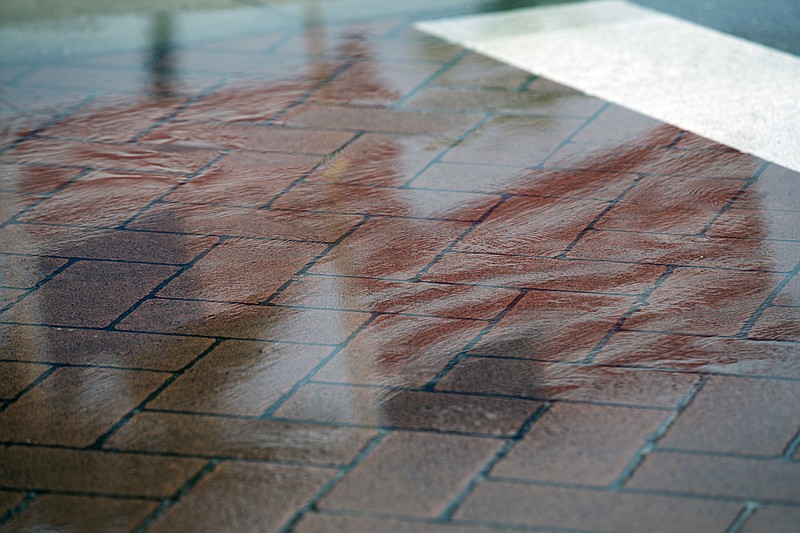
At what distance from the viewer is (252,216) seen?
3.77m

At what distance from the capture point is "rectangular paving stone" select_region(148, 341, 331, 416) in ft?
Answer: 8.77

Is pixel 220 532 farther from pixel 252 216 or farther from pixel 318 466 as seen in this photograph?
pixel 252 216

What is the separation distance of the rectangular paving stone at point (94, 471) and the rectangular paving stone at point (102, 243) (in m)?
1.03

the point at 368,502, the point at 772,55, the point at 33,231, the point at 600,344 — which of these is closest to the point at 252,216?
the point at 33,231

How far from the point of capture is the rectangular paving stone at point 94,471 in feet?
7.82

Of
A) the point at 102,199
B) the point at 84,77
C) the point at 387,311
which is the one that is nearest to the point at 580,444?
the point at 387,311

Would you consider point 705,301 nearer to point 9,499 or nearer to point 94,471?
point 94,471

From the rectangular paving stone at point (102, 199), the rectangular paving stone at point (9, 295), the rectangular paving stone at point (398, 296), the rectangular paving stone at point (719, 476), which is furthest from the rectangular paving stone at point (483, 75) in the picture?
the rectangular paving stone at point (719, 476)

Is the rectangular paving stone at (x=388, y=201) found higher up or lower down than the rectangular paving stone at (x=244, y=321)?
higher up

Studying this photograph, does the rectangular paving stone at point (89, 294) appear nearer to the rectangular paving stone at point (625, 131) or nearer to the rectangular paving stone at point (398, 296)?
the rectangular paving stone at point (398, 296)

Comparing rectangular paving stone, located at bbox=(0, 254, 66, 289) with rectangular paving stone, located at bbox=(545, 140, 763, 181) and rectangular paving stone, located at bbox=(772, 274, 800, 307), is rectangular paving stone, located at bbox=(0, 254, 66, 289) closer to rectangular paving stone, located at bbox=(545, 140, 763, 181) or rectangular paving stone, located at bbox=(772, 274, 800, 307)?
rectangular paving stone, located at bbox=(545, 140, 763, 181)

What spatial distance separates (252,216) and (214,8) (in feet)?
9.73

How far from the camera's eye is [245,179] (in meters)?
4.08

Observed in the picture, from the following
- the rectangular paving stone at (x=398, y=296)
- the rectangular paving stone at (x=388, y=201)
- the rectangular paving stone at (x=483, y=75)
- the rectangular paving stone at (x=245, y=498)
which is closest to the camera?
the rectangular paving stone at (x=245, y=498)
